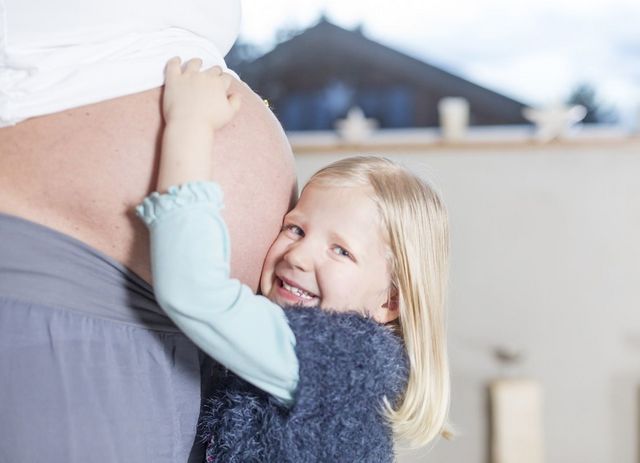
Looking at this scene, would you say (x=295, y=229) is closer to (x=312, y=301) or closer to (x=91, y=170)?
(x=312, y=301)

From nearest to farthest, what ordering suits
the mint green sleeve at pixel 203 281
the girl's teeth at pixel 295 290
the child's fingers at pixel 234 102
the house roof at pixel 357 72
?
the mint green sleeve at pixel 203 281, the child's fingers at pixel 234 102, the girl's teeth at pixel 295 290, the house roof at pixel 357 72

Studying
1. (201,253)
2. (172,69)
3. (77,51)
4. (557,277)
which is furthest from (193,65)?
(557,277)

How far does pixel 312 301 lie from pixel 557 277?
2510 mm

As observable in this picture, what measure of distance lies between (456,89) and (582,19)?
0.60 m

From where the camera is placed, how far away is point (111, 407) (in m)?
0.88

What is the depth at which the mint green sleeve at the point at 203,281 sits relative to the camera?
82cm

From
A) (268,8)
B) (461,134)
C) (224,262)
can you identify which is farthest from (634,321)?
(224,262)

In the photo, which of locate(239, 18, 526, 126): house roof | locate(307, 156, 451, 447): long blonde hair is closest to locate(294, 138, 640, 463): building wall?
locate(239, 18, 526, 126): house roof

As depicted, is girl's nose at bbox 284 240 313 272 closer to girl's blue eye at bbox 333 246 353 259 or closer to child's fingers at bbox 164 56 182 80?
girl's blue eye at bbox 333 246 353 259

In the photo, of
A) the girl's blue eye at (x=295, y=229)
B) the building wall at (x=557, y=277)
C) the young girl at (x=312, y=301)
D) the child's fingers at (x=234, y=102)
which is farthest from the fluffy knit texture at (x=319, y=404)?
the building wall at (x=557, y=277)

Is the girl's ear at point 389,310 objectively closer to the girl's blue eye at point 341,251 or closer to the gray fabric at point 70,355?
the girl's blue eye at point 341,251

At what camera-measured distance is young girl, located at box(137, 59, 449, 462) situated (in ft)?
2.74

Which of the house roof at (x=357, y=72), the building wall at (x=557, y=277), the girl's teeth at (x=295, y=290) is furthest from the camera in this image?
the house roof at (x=357, y=72)

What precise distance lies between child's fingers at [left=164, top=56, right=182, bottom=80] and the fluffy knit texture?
0.97ft
